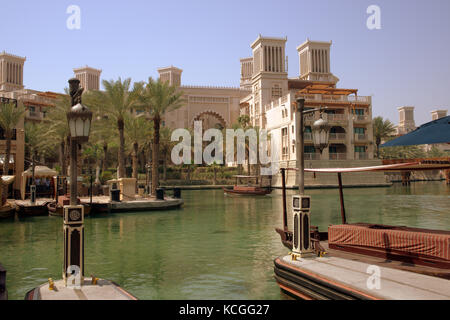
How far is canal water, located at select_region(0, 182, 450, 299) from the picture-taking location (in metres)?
8.92

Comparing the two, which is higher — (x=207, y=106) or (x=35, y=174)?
(x=207, y=106)

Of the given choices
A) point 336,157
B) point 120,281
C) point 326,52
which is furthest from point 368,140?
point 120,281

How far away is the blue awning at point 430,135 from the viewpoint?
8.88 meters

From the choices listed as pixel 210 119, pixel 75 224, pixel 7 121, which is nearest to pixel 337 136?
pixel 210 119

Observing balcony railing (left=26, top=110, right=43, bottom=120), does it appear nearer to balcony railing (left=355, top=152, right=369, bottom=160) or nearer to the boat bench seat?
balcony railing (left=355, top=152, right=369, bottom=160)

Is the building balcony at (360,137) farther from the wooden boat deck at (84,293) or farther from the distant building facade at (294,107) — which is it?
the wooden boat deck at (84,293)

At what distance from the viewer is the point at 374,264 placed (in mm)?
7781

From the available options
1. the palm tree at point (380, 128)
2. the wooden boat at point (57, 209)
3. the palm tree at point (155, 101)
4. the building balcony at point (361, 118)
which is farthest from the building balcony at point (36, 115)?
the palm tree at point (380, 128)

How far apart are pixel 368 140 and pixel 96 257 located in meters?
51.4

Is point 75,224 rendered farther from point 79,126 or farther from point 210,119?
point 210,119

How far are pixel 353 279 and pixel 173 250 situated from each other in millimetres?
7734

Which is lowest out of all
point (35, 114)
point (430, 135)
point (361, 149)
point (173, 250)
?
point (173, 250)

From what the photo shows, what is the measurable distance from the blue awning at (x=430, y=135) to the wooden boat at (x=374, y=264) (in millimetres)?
693
